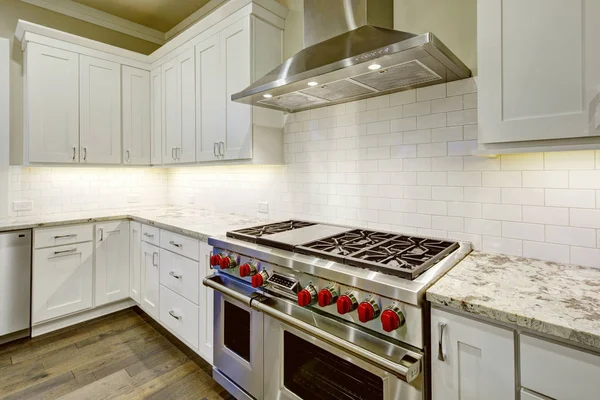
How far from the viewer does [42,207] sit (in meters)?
3.00

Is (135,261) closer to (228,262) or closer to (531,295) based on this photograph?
(228,262)

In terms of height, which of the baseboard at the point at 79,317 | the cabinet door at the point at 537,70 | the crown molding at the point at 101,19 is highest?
the crown molding at the point at 101,19

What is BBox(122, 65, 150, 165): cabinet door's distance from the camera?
127 inches

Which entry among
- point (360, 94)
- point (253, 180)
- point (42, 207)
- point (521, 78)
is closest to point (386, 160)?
point (360, 94)

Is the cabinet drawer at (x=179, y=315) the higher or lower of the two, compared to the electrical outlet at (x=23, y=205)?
lower

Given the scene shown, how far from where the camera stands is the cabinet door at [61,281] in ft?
8.44

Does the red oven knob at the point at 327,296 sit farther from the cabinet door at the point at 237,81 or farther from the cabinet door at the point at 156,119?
the cabinet door at the point at 156,119

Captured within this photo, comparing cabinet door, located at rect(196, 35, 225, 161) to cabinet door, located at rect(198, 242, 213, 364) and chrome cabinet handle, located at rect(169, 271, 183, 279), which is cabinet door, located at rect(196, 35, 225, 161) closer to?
cabinet door, located at rect(198, 242, 213, 364)

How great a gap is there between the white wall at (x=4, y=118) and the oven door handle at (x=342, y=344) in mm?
2483

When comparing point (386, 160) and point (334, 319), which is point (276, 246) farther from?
point (386, 160)

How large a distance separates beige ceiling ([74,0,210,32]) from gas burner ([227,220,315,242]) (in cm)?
253

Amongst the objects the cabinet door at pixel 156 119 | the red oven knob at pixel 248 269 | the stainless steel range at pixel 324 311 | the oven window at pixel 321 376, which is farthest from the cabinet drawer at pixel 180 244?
the cabinet door at pixel 156 119

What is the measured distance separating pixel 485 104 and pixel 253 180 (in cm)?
187

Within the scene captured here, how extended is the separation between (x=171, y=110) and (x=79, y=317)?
2047 mm
